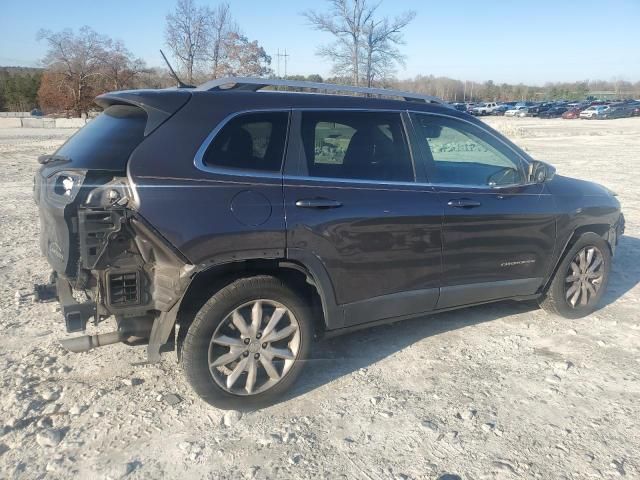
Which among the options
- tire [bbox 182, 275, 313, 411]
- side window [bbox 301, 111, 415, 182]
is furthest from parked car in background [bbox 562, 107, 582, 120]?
tire [bbox 182, 275, 313, 411]

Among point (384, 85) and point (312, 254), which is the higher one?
point (384, 85)

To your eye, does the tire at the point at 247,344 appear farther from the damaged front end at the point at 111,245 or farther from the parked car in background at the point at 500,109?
the parked car in background at the point at 500,109

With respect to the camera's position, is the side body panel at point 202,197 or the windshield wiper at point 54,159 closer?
the side body panel at point 202,197

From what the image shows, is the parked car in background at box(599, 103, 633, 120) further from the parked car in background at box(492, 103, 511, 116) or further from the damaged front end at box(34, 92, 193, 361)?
the damaged front end at box(34, 92, 193, 361)

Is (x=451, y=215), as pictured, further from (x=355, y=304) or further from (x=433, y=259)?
(x=355, y=304)

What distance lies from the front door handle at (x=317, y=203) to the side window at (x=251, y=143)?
0.25 meters

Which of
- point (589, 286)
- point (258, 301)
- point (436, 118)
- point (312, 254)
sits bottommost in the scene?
point (589, 286)

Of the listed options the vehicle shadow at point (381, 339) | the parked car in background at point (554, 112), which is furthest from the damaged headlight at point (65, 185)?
the parked car in background at point (554, 112)

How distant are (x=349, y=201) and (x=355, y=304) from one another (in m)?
0.69

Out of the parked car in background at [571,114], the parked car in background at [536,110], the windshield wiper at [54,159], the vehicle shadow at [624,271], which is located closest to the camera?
the windshield wiper at [54,159]

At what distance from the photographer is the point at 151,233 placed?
2834 mm

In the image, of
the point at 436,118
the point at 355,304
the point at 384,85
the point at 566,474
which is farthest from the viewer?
the point at 384,85

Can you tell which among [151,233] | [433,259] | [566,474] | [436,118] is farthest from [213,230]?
[566,474]

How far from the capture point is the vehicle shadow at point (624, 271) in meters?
5.31
